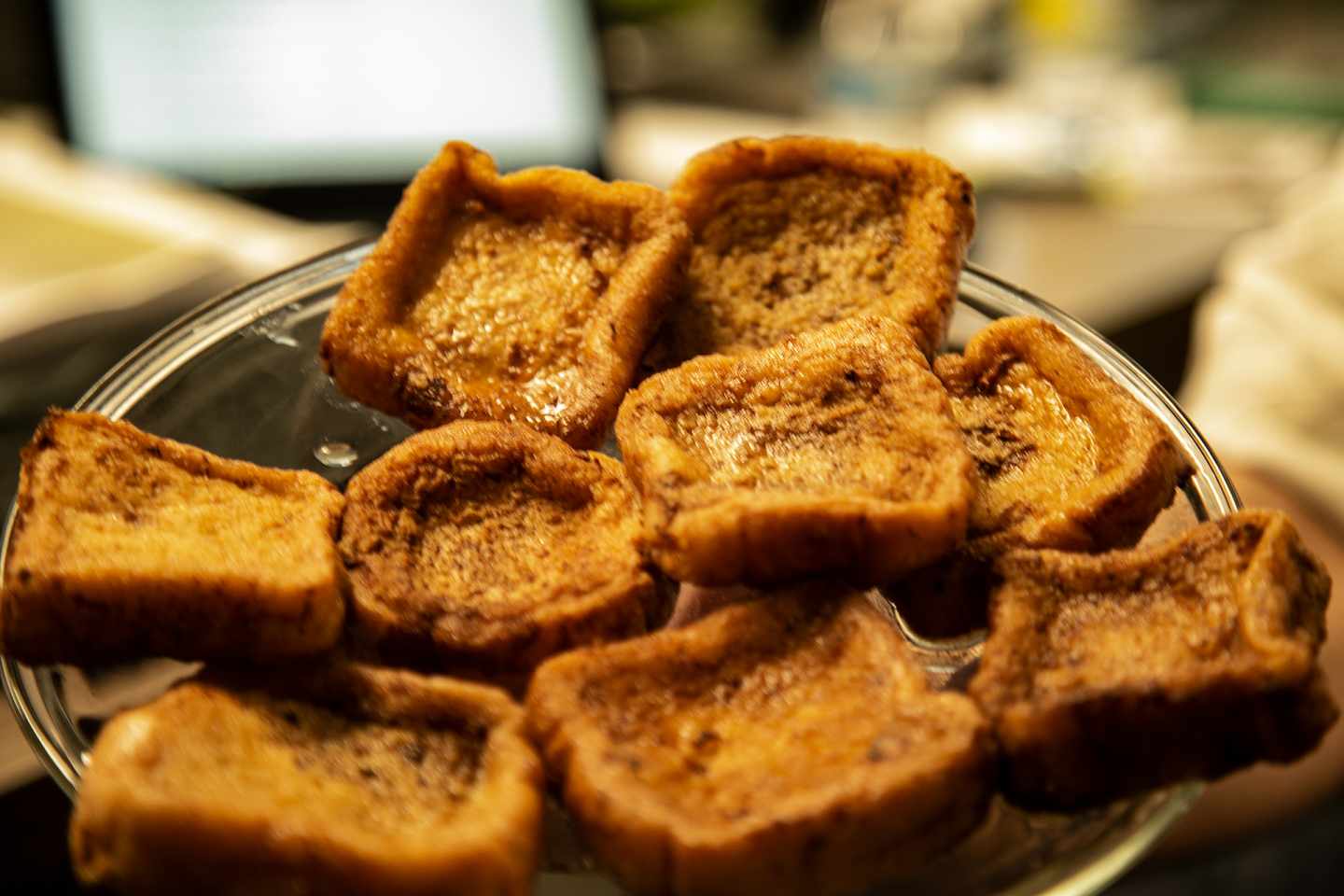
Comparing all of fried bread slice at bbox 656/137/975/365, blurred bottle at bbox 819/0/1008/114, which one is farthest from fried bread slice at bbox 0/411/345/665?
blurred bottle at bbox 819/0/1008/114

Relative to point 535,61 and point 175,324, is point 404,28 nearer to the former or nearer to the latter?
point 535,61

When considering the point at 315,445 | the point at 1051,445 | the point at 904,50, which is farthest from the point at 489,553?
the point at 904,50

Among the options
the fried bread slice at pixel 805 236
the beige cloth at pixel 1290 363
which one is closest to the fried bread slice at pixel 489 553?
the fried bread slice at pixel 805 236

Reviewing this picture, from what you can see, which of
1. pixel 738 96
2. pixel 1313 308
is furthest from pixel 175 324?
pixel 738 96

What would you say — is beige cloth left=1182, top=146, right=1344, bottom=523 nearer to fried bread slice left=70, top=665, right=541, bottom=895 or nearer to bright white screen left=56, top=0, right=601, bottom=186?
fried bread slice left=70, top=665, right=541, bottom=895

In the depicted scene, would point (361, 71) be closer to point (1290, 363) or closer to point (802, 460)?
point (1290, 363)

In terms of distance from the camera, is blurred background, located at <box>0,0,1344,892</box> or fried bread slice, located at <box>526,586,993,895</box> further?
blurred background, located at <box>0,0,1344,892</box>
